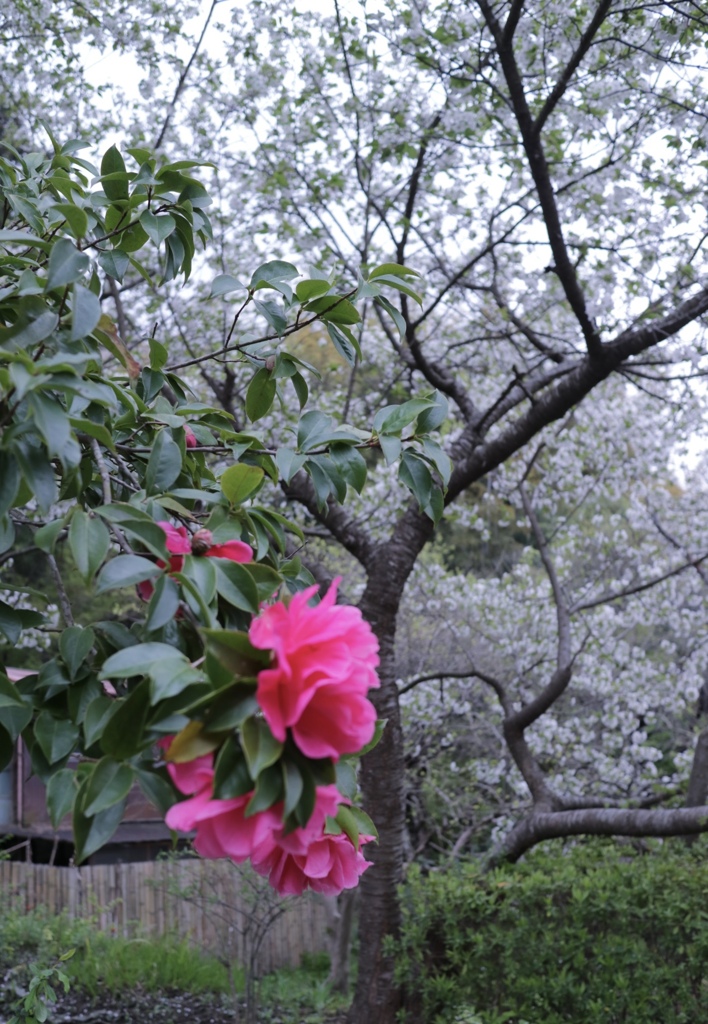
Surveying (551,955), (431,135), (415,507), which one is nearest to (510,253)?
(431,135)

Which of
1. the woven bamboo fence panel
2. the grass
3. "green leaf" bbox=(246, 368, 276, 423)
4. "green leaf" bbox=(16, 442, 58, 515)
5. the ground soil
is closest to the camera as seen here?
"green leaf" bbox=(16, 442, 58, 515)

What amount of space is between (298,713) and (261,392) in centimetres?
90

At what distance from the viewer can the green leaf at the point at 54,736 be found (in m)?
0.86

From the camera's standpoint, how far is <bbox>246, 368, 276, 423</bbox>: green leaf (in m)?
1.46

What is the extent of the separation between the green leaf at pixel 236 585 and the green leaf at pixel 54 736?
0.20m

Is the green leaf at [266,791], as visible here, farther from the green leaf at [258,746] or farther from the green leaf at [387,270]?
the green leaf at [387,270]

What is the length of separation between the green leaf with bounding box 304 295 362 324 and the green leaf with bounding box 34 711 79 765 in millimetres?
720

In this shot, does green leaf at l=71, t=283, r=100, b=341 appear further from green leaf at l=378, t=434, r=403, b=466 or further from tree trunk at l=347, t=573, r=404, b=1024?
tree trunk at l=347, t=573, r=404, b=1024

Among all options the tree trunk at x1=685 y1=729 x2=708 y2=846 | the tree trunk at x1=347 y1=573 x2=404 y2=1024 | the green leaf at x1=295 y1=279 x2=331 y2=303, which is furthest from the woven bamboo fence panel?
the green leaf at x1=295 y1=279 x2=331 y2=303

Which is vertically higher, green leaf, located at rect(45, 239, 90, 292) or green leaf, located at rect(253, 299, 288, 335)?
green leaf, located at rect(253, 299, 288, 335)

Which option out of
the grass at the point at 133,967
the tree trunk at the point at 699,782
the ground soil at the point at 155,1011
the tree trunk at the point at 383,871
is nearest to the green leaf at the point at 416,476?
the tree trunk at the point at 383,871

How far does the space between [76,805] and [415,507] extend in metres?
3.93

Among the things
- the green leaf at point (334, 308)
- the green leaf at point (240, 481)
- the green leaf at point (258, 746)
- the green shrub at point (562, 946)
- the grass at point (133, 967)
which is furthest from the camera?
the grass at point (133, 967)

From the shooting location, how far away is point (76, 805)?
0.74 meters
